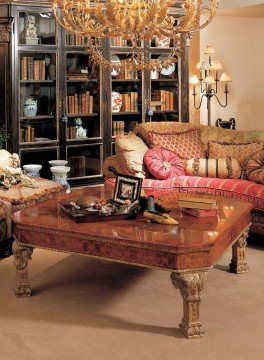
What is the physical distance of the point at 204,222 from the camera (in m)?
3.85

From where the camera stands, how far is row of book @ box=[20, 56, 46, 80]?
6.94 meters

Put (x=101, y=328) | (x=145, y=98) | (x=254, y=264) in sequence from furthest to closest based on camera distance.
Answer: (x=145, y=98) → (x=254, y=264) → (x=101, y=328)

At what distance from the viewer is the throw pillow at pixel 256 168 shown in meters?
5.31

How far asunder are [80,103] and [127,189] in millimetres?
3339

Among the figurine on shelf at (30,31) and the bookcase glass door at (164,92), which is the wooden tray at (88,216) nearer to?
the figurine on shelf at (30,31)

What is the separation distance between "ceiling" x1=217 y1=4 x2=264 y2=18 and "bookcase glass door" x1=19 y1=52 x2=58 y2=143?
8.26 feet

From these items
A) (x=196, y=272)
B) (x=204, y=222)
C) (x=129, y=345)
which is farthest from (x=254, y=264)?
(x=129, y=345)

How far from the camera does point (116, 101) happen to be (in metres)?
7.65

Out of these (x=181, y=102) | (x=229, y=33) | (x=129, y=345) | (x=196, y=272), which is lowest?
(x=129, y=345)

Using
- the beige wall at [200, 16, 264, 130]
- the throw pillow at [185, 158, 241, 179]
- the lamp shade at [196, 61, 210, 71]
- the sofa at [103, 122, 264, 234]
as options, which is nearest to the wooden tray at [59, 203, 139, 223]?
the sofa at [103, 122, 264, 234]

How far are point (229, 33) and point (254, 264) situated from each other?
5041 millimetres

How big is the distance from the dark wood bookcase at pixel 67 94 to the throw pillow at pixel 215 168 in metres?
2.03

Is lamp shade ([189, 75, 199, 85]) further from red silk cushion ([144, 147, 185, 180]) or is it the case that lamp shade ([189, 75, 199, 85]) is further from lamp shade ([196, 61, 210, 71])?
red silk cushion ([144, 147, 185, 180])

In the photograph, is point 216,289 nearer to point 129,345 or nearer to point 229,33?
point 129,345
